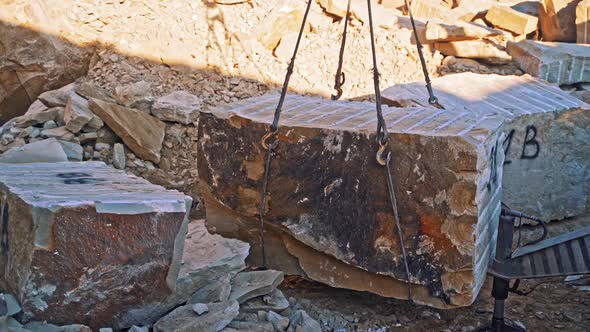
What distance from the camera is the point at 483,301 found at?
3.79 m

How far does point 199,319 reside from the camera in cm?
272

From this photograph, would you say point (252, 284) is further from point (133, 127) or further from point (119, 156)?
point (133, 127)

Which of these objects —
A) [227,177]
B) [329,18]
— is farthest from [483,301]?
[329,18]

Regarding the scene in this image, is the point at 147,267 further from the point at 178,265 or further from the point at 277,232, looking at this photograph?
the point at 277,232

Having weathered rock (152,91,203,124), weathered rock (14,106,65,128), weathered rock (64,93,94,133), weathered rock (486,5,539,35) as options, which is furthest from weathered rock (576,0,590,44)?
weathered rock (14,106,65,128)

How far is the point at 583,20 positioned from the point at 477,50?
5.59ft

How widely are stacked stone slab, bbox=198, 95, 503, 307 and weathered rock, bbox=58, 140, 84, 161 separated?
1736 mm

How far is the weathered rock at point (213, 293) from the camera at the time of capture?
2957 mm

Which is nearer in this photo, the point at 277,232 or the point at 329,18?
the point at 277,232

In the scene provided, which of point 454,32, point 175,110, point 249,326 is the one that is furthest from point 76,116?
point 454,32

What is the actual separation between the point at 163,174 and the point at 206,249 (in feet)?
7.86

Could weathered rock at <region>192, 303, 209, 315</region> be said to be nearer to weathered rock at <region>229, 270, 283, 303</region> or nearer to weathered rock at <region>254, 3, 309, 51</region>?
weathered rock at <region>229, 270, 283, 303</region>

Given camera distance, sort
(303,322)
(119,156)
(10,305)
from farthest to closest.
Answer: (119,156)
(303,322)
(10,305)

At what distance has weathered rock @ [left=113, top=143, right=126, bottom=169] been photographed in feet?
17.7
